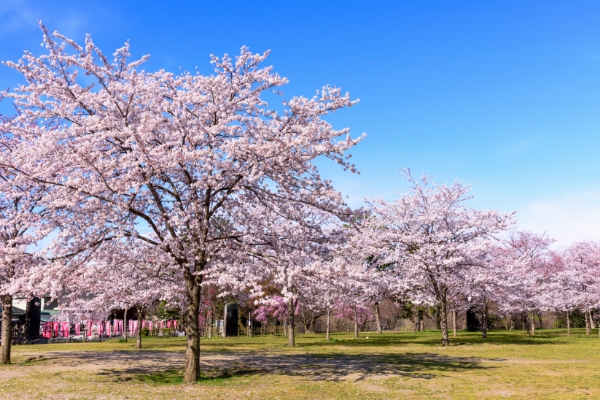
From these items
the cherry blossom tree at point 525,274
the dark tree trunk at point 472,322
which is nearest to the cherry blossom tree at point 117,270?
the cherry blossom tree at point 525,274

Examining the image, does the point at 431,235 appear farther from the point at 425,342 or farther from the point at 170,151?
the point at 170,151

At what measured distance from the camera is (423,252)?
96.4 ft

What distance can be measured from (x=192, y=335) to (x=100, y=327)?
35.3m

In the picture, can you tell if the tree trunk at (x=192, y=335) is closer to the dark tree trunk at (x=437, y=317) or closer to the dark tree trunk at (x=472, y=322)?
the dark tree trunk at (x=437, y=317)

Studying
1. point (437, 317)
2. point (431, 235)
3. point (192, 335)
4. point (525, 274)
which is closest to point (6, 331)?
point (192, 335)

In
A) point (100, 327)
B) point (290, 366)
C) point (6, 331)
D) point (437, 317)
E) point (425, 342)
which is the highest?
point (6, 331)

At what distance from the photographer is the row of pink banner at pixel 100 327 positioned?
4466cm

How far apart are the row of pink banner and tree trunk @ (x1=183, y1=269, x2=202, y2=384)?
29293 millimetres

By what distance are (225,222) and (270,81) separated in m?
5.18

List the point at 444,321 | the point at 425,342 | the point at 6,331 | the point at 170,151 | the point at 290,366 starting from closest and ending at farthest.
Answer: the point at 170,151, the point at 290,366, the point at 6,331, the point at 444,321, the point at 425,342

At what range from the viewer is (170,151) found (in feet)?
45.6

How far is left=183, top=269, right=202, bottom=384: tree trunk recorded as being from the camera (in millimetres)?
15016

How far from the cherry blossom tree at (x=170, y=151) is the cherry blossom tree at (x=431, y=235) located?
15539 millimetres

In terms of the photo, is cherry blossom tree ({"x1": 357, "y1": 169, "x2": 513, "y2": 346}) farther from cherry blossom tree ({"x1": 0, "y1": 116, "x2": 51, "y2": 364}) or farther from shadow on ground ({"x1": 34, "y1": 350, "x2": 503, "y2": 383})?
cherry blossom tree ({"x1": 0, "y1": 116, "x2": 51, "y2": 364})
